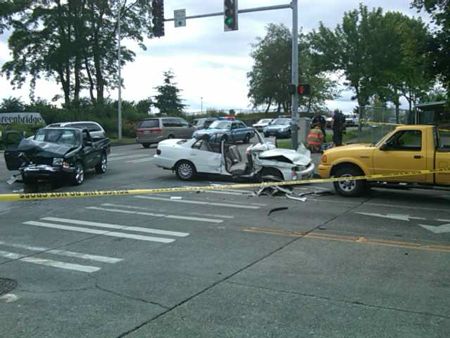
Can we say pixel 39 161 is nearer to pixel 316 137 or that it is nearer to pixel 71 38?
pixel 316 137

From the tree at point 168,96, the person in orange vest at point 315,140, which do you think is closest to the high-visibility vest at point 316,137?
the person in orange vest at point 315,140

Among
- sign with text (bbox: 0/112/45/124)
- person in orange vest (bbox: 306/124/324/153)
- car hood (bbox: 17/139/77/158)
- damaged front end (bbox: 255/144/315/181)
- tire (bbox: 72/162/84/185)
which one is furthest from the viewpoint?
sign with text (bbox: 0/112/45/124)

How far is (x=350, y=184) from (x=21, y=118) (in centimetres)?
3031

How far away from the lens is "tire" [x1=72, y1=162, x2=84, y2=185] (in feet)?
48.6

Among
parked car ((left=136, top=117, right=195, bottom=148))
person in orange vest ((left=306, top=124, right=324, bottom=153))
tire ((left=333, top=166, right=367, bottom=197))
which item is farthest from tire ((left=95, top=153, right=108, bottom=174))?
parked car ((left=136, top=117, right=195, bottom=148))

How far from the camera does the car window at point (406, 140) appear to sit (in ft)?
38.4

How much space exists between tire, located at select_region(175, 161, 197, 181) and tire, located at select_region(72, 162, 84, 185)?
2.74 m

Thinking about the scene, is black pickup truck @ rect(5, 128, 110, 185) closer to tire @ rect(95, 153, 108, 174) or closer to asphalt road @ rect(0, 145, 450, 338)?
tire @ rect(95, 153, 108, 174)

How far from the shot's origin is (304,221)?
946 cm

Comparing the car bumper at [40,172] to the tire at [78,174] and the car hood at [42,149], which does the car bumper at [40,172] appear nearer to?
the car hood at [42,149]

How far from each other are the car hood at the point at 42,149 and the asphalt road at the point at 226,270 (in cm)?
296

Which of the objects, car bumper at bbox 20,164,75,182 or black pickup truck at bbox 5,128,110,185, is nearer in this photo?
car bumper at bbox 20,164,75,182

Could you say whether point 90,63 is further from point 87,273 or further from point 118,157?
point 87,273

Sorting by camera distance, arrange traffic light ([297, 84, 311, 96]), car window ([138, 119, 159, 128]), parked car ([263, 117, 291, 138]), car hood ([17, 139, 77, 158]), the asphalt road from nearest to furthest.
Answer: the asphalt road < car hood ([17, 139, 77, 158]) < traffic light ([297, 84, 311, 96]) < car window ([138, 119, 159, 128]) < parked car ([263, 117, 291, 138])
